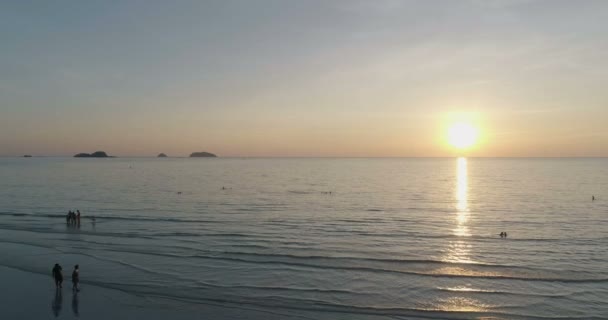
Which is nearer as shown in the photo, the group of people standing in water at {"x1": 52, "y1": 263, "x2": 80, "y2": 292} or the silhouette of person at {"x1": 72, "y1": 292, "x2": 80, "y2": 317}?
the silhouette of person at {"x1": 72, "y1": 292, "x2": 80, "y2": 317}

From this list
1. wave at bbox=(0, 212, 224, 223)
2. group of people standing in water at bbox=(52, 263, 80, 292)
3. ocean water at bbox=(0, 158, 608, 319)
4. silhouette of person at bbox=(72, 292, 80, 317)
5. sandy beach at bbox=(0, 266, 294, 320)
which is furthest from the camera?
wave at bbox=(0, 212, 224, 223)

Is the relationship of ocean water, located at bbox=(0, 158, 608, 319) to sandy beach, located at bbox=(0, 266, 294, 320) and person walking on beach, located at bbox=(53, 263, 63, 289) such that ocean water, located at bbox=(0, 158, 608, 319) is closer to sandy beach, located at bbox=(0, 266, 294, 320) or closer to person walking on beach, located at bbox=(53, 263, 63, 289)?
sandy beach, located at bbox=(0, 266, 294, 320)

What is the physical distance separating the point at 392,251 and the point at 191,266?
14.4 meters

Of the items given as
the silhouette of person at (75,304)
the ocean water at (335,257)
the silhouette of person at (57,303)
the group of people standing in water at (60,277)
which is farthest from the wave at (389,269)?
the silhouette of person at (57,303)

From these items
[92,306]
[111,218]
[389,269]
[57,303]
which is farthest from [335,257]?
[111,218]

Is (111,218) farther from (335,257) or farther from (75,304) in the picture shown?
(335,257)

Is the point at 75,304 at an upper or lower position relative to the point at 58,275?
lower

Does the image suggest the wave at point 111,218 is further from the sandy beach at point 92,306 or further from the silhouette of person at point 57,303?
the silhouette of person at point 57,303

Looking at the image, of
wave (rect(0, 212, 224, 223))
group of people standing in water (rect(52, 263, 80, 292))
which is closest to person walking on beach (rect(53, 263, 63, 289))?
group of people standing in water (rect(52, 263, 80, 292))

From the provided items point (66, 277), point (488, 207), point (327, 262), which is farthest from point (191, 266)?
A: point (488, 207)

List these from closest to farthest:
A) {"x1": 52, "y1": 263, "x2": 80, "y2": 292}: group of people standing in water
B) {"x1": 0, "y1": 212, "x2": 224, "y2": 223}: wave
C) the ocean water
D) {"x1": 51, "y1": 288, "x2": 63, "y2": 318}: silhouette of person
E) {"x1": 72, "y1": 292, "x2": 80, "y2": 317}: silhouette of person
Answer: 1. {"x1": 72, "y1": 292, "x2": 80, "y2": 317}: silhouette of person
2. {"x1": 51, "y1": 288, "x2": 63, "y2": 318}: silhouette of person
3. the ocean water
4. {"x1": 52, "y1": 263, "x2": 80, "y2": 292}: group of people standing in water
5. {"x1": 0, "y1": 212, "x2": 224, "y2": 223}: wave

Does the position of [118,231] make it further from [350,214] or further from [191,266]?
[350,214]

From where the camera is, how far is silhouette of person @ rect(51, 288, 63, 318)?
19022 mm

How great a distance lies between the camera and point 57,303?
65.9 feet
